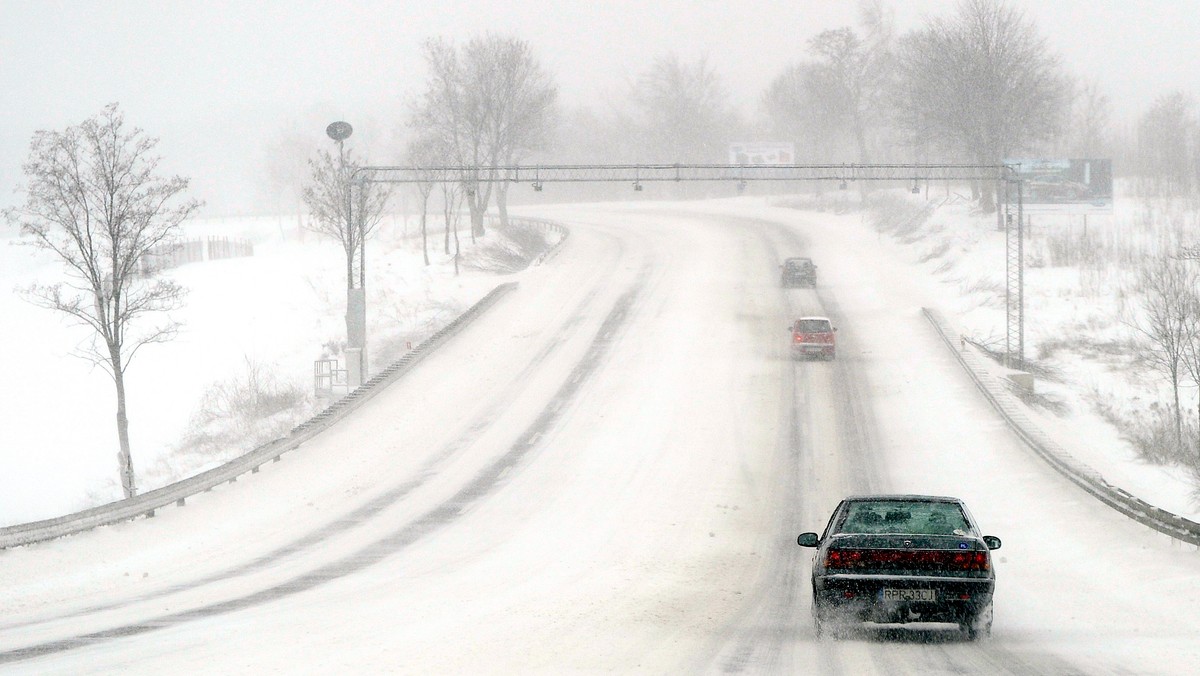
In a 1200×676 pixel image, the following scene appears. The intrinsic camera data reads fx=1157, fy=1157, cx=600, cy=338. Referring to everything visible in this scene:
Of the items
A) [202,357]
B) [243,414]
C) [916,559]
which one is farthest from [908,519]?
[202,357]

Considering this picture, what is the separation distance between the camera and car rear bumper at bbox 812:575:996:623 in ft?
37.0

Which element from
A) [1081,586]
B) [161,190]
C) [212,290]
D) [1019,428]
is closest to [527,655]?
[1081,586]

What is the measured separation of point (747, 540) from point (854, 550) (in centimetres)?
998

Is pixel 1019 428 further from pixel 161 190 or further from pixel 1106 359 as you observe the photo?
pixel 161 190

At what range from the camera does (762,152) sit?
89.8 meters

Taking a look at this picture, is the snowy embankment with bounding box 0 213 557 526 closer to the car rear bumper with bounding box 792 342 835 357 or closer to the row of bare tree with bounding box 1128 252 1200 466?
the car rear bumper with bounding box 792 342 835 357

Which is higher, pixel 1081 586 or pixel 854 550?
pixel 854 550

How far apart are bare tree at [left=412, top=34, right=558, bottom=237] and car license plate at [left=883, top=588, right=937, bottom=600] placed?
59.3 metres

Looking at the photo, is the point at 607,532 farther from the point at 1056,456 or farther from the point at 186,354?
the point at 186,354

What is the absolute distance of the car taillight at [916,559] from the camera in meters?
11.3

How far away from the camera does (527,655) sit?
11578 mm

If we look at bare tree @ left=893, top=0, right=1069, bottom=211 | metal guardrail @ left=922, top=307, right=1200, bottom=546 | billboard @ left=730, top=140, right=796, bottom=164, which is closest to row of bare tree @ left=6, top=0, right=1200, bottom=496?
bare tree @ left=893, top=0, right=1069, bottom=211

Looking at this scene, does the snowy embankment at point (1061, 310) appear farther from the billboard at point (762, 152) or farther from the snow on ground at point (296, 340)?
the billboard at point (762, 152)

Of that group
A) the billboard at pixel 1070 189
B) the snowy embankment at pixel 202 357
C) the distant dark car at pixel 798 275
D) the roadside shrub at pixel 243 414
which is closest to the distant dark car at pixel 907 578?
the snowy embankment at pixel 202 357
